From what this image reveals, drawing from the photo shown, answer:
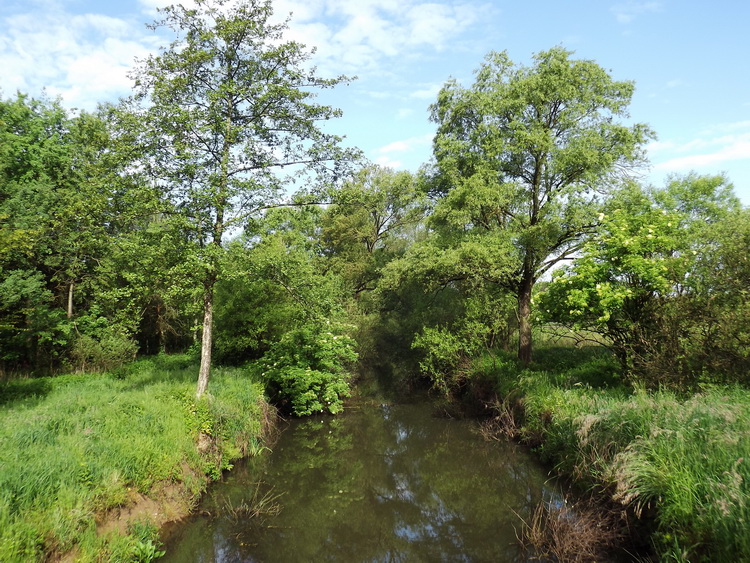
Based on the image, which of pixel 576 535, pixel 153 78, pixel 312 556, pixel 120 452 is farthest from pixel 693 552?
pixel 153 78

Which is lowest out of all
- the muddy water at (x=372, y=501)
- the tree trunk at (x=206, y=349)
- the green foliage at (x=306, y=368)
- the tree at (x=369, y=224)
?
the muddy water at (x=372, y=501)

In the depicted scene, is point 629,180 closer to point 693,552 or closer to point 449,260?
point 449,260

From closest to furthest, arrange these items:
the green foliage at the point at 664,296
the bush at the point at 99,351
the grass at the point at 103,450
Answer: the grass at the point at 103,450, the green foliage at the point at 664,296, the bush at the point at 99,351

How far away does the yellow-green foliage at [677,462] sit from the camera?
→ 4918mm

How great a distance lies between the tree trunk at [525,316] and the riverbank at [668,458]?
4909 millimetres

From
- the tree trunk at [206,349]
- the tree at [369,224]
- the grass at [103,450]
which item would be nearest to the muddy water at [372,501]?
the grass at [103,450]

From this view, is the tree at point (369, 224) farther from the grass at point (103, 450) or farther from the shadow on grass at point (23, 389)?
the shadow on grass at point (23, 389)

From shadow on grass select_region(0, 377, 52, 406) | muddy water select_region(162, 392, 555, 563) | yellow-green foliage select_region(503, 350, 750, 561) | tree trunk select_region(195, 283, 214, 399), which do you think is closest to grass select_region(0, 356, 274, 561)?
shadow on grass select_region(0, 377, 52, 406)

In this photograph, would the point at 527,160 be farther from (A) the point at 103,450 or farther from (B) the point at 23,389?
(B) the point at 23,389

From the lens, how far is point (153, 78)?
11.1 metres

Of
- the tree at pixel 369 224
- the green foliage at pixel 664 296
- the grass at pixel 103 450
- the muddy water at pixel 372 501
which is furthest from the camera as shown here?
the tree at pixel 369 224

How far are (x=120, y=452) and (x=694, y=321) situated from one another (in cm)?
1208

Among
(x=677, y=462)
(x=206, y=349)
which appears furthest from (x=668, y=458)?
(x=206, y=349)

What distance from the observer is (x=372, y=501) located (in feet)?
31.8
